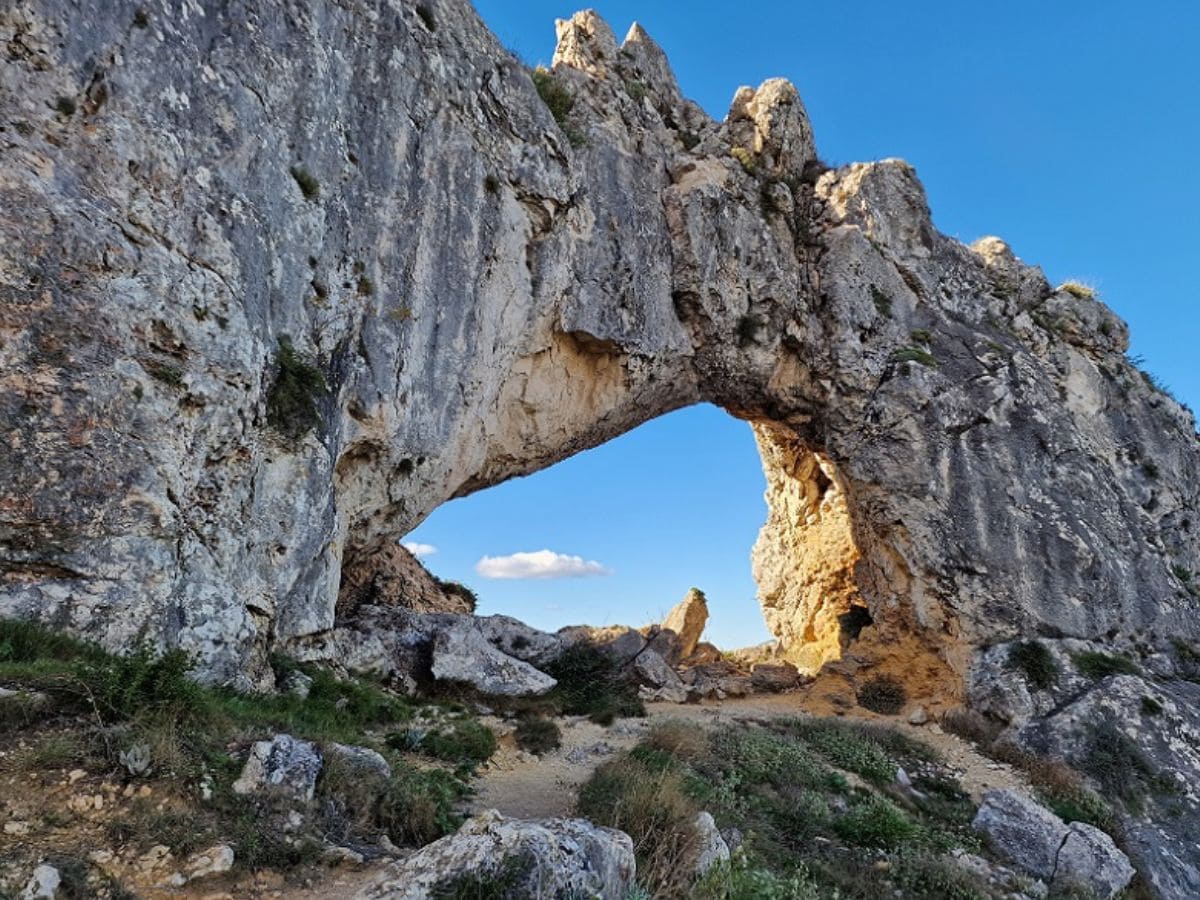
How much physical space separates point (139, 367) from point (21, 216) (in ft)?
6.16

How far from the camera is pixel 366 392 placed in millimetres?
11516

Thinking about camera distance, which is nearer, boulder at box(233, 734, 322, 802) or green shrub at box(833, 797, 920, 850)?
boulder at box(233, 734, 322, 802)

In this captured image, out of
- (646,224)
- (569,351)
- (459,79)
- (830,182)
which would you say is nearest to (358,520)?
(569,351)

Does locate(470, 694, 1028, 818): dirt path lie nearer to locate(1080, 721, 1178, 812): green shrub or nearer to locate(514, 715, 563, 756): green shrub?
locate(514, 715, 563, 756): green shrub

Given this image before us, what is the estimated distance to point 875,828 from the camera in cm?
877

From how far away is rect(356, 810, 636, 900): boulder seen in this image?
4.22 m

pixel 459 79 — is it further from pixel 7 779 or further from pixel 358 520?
pixel 7 779

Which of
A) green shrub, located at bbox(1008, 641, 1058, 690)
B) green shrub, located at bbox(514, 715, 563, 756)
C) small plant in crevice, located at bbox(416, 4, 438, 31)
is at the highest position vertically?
small plant in crevice, located at bbox(416, 4, 438, 31)

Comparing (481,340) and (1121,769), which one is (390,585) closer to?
(481,340)

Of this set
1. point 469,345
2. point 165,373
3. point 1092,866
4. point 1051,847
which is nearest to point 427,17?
point 469,345

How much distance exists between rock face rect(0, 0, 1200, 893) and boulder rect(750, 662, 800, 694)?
210 centimetres

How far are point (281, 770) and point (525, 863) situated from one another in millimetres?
2353

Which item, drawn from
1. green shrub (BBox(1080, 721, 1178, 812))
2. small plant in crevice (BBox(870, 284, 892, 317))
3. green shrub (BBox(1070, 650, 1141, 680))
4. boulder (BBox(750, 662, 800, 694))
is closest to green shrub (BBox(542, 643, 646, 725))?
boulder (BBox(750, 662, 800, 694))

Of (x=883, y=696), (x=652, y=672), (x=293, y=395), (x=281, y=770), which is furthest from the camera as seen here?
(x=883, y=696)
